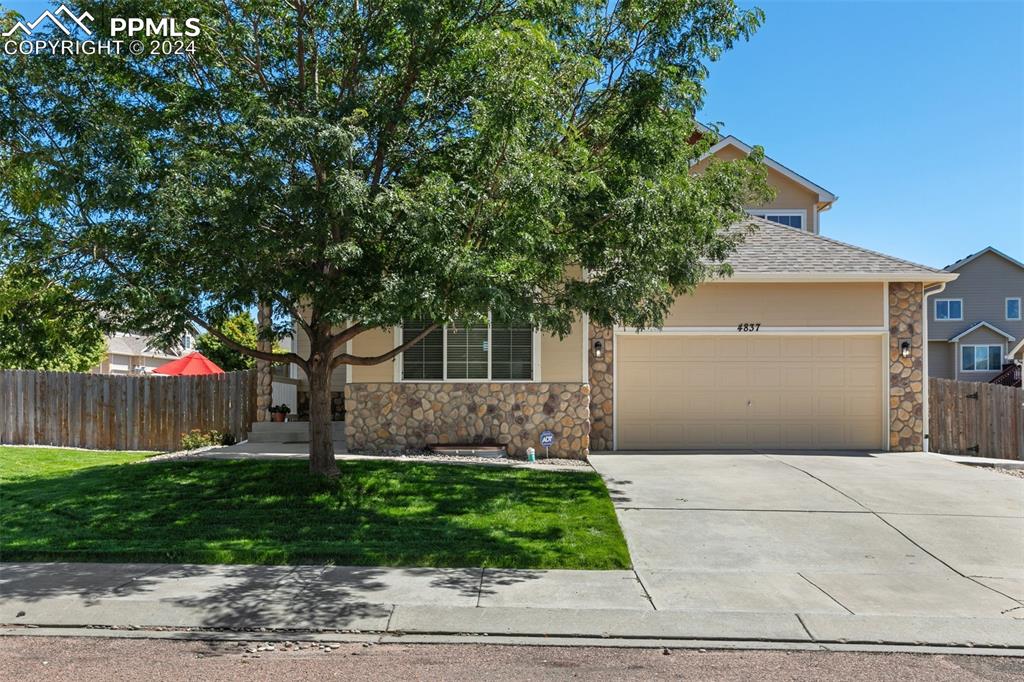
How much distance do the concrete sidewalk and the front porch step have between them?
7.86 metres

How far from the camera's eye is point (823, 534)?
28.9ft

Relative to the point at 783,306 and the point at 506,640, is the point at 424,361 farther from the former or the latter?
the point at 506,640

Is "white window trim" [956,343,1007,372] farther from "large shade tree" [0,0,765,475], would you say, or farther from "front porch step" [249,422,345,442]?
"front porch step" [249,422,345,442]

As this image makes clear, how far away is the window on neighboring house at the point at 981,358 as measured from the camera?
112ft

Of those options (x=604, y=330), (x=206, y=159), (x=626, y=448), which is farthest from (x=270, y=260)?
(x=626, y=448)

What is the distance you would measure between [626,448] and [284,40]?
384 inches

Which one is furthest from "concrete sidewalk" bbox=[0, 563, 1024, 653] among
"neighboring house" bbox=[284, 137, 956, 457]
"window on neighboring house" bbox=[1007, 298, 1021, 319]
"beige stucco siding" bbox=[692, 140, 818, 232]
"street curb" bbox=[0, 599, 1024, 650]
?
"window on neighboring house" bbox=[1007, 298, 1021, 319]

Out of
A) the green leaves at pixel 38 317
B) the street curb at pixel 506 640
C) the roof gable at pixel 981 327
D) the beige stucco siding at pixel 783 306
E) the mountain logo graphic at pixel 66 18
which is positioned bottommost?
the street curb at pixel 506 640

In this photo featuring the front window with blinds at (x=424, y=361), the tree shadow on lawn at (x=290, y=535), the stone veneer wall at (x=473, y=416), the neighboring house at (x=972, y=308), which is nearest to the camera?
the tree shadow on lawn at (x=290, y=535)

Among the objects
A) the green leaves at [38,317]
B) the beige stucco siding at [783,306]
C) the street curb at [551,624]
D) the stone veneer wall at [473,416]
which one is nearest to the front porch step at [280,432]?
the stone veneer wall at [473,416]

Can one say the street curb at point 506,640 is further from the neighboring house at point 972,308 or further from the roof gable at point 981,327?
the neighboring house at point 972,308

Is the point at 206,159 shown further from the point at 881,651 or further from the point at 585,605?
the point at 881,651

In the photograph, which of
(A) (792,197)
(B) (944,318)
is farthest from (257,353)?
(B) (944,318)

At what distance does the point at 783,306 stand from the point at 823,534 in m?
6.98
